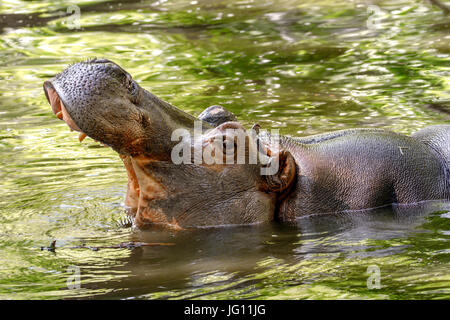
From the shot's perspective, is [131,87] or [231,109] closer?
[131,87]

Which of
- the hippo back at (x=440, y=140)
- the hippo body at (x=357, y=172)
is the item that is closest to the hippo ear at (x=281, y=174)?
the hippo body at (x=357, y=172)

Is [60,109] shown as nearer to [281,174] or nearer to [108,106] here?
[108,106]

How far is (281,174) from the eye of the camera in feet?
17.0

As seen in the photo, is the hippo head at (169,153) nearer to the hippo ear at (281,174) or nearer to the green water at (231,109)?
the hippo ear at (281,174)

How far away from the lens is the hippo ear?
203 inches

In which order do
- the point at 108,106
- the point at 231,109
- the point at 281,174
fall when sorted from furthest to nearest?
the point at 231,109 → the point at 281,174 → the point at 108,106

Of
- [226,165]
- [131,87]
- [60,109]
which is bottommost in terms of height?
[226,165]

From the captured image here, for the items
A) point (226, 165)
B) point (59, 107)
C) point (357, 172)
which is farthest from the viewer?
point (357, 172)

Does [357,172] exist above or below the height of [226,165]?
below

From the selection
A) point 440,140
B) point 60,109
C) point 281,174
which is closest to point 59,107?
point 60,109

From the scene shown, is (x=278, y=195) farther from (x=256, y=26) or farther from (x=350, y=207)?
(x=256, y=26)

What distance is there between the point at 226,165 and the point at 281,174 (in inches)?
14.3

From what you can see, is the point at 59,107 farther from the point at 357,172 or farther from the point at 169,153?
the point at 357,172

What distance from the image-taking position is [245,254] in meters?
4.96
